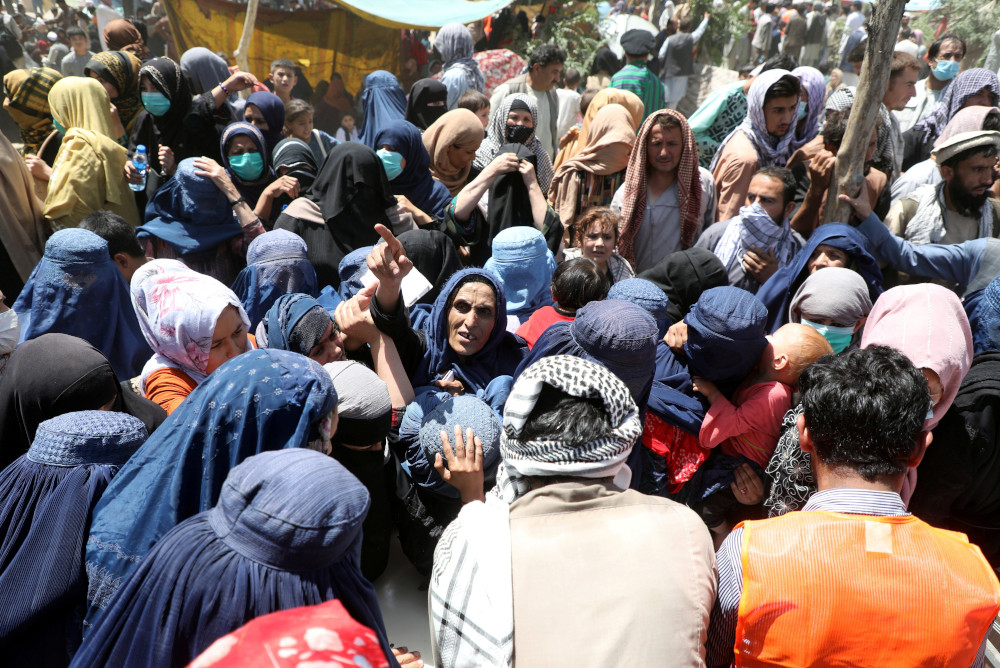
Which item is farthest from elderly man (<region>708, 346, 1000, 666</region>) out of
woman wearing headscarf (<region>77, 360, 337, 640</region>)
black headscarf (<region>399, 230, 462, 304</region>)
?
black headscarf (<region>399, 230, 462, 304</region>)

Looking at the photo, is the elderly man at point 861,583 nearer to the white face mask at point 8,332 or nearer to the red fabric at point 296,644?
the red fabric at point 296,644

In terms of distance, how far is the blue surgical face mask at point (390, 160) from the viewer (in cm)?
418

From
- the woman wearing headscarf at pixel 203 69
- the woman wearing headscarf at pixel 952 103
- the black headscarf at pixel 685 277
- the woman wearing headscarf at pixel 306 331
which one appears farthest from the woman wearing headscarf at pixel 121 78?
the woman wearing headscarf at pixel 952 103

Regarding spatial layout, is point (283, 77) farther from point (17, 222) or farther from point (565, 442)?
point (565, 442)

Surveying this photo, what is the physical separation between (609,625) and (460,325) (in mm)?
1673

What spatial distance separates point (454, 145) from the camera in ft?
15.3

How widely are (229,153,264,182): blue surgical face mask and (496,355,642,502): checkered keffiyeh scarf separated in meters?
3.35

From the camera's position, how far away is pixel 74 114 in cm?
426

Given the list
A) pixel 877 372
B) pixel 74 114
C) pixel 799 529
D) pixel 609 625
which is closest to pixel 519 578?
pixel 609 625

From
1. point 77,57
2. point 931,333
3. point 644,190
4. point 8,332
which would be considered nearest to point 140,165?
point 8,332

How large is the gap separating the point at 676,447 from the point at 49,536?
6.18 feet

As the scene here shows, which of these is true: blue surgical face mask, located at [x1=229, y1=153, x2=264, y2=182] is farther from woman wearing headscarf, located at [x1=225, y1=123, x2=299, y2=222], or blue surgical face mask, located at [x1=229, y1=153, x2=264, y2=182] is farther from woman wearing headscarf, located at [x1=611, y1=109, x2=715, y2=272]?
woman wearing headscarf, located at [x1=611, y1=109, x2=715, y2=272]

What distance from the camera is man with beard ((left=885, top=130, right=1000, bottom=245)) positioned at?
12.3ft

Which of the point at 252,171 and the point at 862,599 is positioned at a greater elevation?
the point at 252,171
